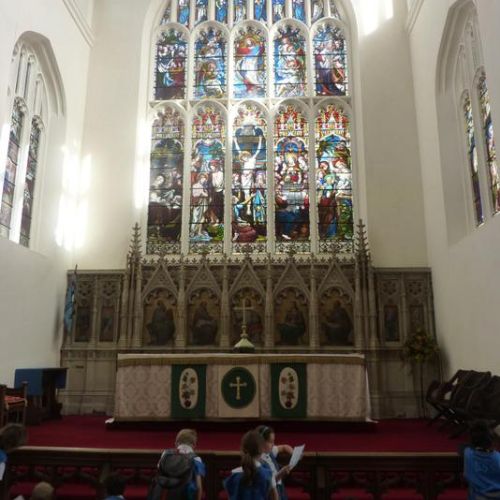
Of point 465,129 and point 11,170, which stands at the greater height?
point 465,129

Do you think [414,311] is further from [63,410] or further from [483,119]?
[63,410]

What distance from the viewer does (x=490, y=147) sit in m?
9.40

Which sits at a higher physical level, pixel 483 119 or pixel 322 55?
pixel 322 55

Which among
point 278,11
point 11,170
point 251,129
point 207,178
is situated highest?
point 278,11

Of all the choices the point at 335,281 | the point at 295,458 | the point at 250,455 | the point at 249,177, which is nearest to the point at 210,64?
the point at 249,177

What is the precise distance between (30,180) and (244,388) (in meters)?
6.46

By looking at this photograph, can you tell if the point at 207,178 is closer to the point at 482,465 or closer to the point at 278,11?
the point at 278,11

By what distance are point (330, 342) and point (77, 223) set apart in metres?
6.36

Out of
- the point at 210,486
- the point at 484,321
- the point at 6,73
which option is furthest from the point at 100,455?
the point at 6,73

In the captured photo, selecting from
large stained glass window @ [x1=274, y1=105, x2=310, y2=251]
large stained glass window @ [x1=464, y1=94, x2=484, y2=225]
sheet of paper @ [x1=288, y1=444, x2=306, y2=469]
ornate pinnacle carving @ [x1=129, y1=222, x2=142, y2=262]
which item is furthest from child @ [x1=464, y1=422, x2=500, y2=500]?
ornate pinnacle carving @ [x1=129, y1=222, x2=142, y2=262]

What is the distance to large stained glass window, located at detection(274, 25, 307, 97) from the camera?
540 inches

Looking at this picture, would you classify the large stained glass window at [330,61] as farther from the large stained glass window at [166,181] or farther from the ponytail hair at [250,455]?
the ponytail hair at [250,455]

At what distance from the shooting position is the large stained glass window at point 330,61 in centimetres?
1370

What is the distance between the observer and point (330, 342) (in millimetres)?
11531
